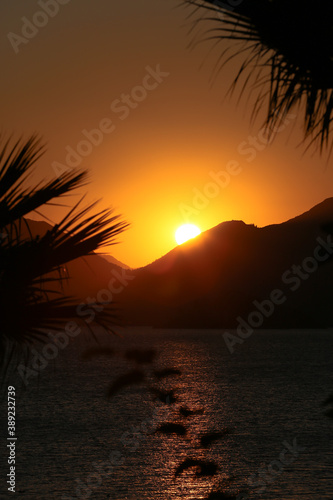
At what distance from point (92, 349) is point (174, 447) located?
40.5 meters

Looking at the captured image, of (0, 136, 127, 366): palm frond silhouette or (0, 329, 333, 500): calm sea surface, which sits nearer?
(0, 136, 127, 366): palm frond silhouette

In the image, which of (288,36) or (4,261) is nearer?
(288,36)

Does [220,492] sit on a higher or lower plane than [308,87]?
lower

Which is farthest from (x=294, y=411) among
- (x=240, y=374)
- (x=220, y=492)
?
(x=220, y=492)

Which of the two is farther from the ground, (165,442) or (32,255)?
(32,255)

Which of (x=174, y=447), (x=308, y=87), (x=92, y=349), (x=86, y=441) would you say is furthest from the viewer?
(x=86, y=441)

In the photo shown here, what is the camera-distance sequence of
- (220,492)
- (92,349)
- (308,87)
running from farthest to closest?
(220,492), (92,349), (308,87)

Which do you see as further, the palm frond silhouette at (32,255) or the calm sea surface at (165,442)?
the calm sea surface at (165,442)

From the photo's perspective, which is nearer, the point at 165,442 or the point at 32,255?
the point at 32,255

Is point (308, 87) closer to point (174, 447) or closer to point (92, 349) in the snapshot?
point (92, 349)

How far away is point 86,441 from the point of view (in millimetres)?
44438

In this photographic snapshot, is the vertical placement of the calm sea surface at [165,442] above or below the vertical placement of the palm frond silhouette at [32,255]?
below

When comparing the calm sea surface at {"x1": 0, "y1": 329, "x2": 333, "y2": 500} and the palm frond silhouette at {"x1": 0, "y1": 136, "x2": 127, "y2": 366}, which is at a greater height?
the palm frond silhouette at {"x1": 0, "y1": 136, "x2": 127, "y2": 366}

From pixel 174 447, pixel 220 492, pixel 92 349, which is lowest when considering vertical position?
pixel 174 447
